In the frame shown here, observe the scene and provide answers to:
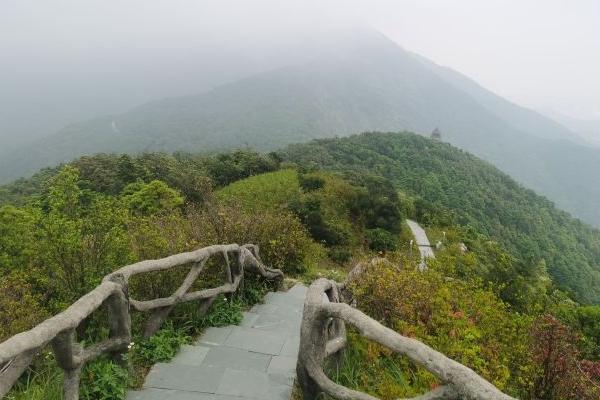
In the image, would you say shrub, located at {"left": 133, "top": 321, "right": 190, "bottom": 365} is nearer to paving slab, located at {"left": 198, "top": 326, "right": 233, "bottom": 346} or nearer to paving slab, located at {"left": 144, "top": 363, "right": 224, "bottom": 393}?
paving slab, located at {"left": 144, "top": 363, "right": 224, "bottom": 393}

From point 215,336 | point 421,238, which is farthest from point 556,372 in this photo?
point 421,238

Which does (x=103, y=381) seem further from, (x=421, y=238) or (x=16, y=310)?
(x=421, y=238)

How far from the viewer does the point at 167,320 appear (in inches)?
192

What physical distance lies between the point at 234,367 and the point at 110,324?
1.22 m

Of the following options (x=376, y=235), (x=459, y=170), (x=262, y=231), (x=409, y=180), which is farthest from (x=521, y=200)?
(x=262, y=231)

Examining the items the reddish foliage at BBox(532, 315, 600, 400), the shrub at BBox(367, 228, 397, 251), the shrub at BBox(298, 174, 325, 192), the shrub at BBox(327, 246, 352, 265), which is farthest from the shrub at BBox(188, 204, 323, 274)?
the shrub at BBox(298, 174, 325, 192)

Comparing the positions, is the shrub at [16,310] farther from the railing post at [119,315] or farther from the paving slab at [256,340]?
the paving slab at [256,340]

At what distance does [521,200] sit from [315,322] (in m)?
83.6

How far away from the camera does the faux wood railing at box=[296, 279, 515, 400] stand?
2.39 m

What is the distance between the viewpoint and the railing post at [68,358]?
2873 mm

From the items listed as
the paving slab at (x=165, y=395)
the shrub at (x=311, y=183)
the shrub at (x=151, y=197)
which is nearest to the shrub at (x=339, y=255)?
the shrub at (x=151, y=197)

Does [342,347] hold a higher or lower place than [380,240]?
higher

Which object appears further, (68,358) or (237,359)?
(237,359)

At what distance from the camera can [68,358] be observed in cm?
299
